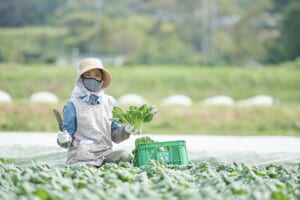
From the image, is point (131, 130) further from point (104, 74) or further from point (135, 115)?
point (104, 74)

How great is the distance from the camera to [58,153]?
29.5ft

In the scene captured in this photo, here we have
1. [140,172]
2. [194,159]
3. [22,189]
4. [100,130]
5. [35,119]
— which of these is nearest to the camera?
[22,189]

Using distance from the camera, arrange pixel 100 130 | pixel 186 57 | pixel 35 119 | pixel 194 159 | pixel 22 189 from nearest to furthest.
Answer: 1. pixel 22 189
2. pixel 100 130
3. pixel 194 159
4. pixel 35 119
5. pixel 186 57

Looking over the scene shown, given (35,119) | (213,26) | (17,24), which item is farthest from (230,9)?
(35,119)

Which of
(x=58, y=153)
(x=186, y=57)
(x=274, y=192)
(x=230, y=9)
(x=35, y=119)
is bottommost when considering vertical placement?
(x=274, y=192)

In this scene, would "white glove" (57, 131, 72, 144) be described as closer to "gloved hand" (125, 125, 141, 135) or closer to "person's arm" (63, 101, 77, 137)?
"person's arm" (63, 101, 77, 137)

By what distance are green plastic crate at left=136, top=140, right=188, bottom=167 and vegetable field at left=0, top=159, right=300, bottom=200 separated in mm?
142

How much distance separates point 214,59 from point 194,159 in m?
47.9

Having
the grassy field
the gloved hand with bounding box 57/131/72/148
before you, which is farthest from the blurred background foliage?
the gloved hand with bounding box 57/131/72/148

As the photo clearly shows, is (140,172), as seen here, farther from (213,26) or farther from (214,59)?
(213,26)

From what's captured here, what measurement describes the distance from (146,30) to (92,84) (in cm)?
5068

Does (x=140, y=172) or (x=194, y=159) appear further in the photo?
(x=194, y=159)

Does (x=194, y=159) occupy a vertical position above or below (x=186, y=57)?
→ below

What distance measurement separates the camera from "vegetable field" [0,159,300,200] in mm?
5301
